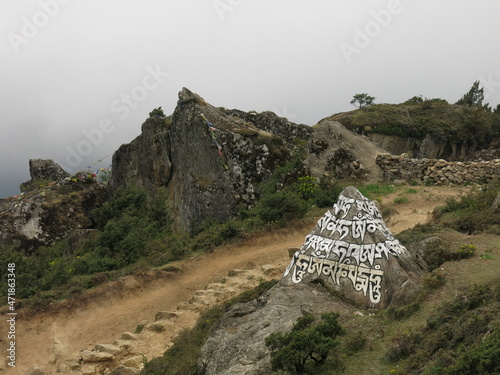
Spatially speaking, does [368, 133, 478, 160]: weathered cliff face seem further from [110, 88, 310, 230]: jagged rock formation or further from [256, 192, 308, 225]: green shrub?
[256, 192, 308, 225]: green shrub

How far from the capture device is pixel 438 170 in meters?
21.0

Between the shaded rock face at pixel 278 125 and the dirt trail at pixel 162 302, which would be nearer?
the dirt trail at pixel 162 302

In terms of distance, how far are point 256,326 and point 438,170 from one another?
15649 mm

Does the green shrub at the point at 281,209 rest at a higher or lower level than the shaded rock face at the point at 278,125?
lower

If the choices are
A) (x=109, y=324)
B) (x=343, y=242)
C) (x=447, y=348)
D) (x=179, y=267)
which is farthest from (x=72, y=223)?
(x=447, y=348)

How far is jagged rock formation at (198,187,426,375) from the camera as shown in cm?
780

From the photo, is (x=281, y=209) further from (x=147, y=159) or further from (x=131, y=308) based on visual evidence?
(x=147, y=159)

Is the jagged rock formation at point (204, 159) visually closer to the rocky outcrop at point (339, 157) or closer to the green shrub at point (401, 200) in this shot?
the rocky outcrop at point (339, 157)

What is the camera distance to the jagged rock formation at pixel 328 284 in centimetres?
780

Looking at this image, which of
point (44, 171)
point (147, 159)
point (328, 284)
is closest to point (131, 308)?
point (328, 284)

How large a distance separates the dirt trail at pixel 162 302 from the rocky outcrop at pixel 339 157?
5108mm

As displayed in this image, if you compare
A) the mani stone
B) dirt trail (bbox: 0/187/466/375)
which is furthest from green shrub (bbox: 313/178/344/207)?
the mani stone

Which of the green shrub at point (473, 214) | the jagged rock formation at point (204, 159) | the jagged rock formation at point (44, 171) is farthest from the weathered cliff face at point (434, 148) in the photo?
the jagged rock formation at point (44, 171)

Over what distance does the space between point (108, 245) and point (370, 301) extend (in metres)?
11.1
